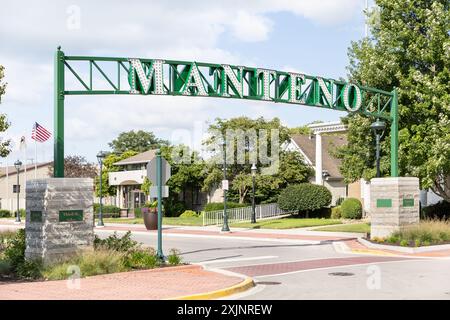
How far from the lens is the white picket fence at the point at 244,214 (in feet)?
124

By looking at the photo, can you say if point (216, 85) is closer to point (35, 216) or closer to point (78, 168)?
point (35, 216)

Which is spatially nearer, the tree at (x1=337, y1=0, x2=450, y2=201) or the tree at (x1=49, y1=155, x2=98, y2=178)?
the tree at (x1=337, y1=0, x2=450, y2=201)

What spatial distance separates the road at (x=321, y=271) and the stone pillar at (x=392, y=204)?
6.79 ft

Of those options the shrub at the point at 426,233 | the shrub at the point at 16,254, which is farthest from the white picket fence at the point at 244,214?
the shrub at the point at 16,254

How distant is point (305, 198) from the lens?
38031 millimetres

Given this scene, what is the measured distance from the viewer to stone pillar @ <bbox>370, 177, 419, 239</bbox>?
21812 mm

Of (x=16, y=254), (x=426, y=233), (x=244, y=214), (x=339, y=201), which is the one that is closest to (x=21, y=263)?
(x=16, y=254)

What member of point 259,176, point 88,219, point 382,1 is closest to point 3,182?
point 259,176

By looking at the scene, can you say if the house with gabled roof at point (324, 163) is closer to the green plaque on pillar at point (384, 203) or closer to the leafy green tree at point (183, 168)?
the leafy green tree at point (183, 168)

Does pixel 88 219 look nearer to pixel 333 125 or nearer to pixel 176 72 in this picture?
pixel 176 72

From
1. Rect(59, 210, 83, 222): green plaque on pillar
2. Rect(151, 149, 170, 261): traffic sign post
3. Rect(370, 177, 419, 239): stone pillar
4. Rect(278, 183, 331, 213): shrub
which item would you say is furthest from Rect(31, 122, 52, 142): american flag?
Rect(59, 210, 83, 222): green plaque on pillar

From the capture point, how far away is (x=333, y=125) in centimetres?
3812

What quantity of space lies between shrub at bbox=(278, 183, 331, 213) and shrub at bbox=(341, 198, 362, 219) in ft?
4.02

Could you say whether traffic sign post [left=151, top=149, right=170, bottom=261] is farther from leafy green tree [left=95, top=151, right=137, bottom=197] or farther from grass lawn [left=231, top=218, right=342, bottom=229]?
leafy green tree [left=95, top=151, right=137, bottom=197]
